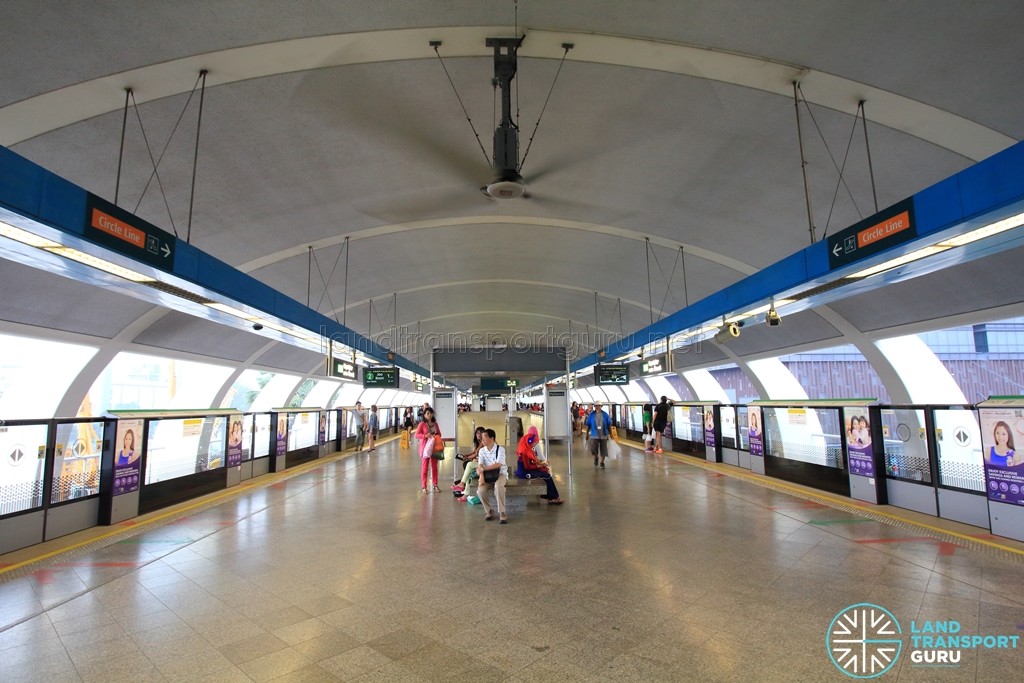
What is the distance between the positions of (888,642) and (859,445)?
6.25 metres

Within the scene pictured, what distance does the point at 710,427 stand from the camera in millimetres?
15594

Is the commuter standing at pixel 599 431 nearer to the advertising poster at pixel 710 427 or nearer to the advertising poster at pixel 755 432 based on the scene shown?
the advertising poster at pixel 710 427

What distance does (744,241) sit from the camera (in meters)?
10.0

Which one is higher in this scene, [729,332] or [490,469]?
[729,332]

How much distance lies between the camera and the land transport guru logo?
3.39 m

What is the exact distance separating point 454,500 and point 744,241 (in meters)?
7.88

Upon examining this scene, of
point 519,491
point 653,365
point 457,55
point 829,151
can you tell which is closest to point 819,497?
point 653,365

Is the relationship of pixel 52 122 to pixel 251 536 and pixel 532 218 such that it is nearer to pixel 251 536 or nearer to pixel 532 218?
pixel 251 536

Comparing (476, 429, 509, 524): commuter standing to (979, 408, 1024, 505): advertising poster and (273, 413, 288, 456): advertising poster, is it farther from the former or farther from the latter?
(273, 413, 288, 456): advertising poster

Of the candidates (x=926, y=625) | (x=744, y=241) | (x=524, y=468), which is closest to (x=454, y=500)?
(x=524, y=468)

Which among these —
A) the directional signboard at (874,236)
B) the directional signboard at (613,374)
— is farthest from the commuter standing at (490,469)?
the directional signboard at (613,374)

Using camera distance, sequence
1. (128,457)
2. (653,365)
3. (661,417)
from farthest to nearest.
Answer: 1. (661,417)
2. (653,365)
3. (128,457)

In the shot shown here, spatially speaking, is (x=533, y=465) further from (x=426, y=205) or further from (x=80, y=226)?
(x=80, y=226)

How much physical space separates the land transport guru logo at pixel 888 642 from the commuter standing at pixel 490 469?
4769 millimetres
